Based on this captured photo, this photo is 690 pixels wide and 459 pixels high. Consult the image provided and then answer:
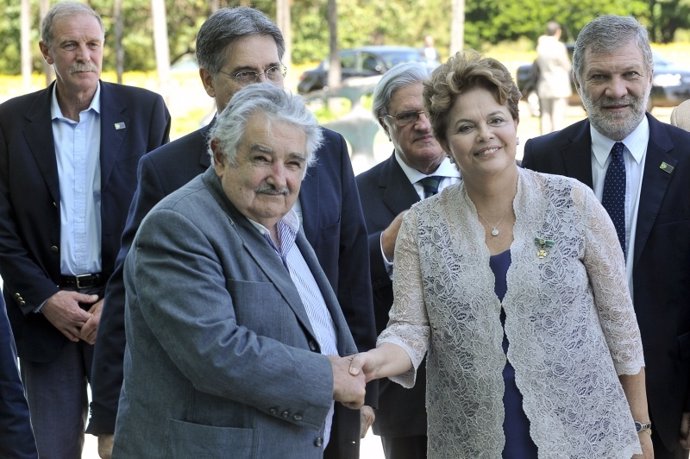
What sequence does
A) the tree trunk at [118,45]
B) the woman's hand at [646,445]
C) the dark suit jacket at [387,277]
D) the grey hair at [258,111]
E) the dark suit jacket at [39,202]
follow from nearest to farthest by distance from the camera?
1. the grey hair at [258,111]
2. the woman's hand at [646,445]
3. the dark suit jacket at [387,277]
4. the dark suit jacket at [39,202]
5. the tree trunk at [118,45]

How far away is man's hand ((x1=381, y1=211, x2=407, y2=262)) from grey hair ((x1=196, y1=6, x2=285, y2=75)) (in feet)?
2.23

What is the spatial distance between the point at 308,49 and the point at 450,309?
4650cm

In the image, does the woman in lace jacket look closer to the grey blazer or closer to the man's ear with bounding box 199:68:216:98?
the grey blazer

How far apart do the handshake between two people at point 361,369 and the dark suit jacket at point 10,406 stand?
0.85 metres

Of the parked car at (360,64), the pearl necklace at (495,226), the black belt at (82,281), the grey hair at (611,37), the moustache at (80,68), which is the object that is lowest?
the parked car at (360,64)

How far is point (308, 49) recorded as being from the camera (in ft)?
161

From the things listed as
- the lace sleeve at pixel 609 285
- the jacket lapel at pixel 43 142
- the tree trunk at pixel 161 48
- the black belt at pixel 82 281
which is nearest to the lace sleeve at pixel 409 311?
the lace sleeve at pixel 609 285

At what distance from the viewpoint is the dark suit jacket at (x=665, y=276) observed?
12.6 feet

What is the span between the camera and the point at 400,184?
14.3 feet

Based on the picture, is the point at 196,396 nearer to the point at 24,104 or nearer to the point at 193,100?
the point at 24,104

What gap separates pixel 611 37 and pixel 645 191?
1.82ft

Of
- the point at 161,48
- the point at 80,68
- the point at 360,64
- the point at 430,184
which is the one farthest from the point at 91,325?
the point at 360,64

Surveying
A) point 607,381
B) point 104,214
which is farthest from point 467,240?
point 104,214

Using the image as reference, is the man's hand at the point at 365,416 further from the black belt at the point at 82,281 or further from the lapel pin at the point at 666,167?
the black belt at the point at 82,281
